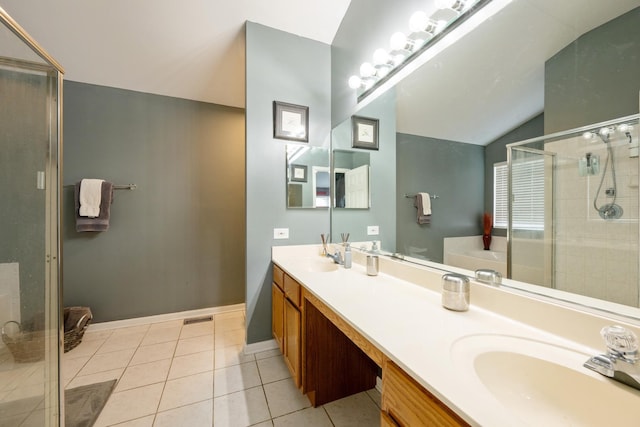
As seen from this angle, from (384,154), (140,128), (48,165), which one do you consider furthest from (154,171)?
(384,154)

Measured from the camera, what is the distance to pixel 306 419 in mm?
→ 1332

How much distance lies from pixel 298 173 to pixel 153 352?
1971 mm

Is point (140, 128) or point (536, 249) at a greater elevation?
point (140, 128)

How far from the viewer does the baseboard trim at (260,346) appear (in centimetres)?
197

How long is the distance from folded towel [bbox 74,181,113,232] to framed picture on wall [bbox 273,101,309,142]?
1783mm

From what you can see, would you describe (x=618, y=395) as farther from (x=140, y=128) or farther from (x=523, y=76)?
(x=140, y=128)

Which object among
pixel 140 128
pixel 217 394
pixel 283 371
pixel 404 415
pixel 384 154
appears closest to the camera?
pixel 404 415

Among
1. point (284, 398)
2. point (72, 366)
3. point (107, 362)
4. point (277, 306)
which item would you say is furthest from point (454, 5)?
point (72, 366)

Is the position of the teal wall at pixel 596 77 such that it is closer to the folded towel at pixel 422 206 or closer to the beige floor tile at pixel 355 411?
the folded towel at pixel 422 206

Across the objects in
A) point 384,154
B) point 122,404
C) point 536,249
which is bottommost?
point 122,404

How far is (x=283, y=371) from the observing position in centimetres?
174

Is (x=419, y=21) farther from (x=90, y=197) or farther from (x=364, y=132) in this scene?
(x=90, y=197)

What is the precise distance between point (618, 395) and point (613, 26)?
0.96 meters

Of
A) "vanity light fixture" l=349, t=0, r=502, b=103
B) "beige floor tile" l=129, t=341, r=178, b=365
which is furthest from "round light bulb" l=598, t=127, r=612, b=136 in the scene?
"beige floor tile" l=129, t=341, r=178, b=365
